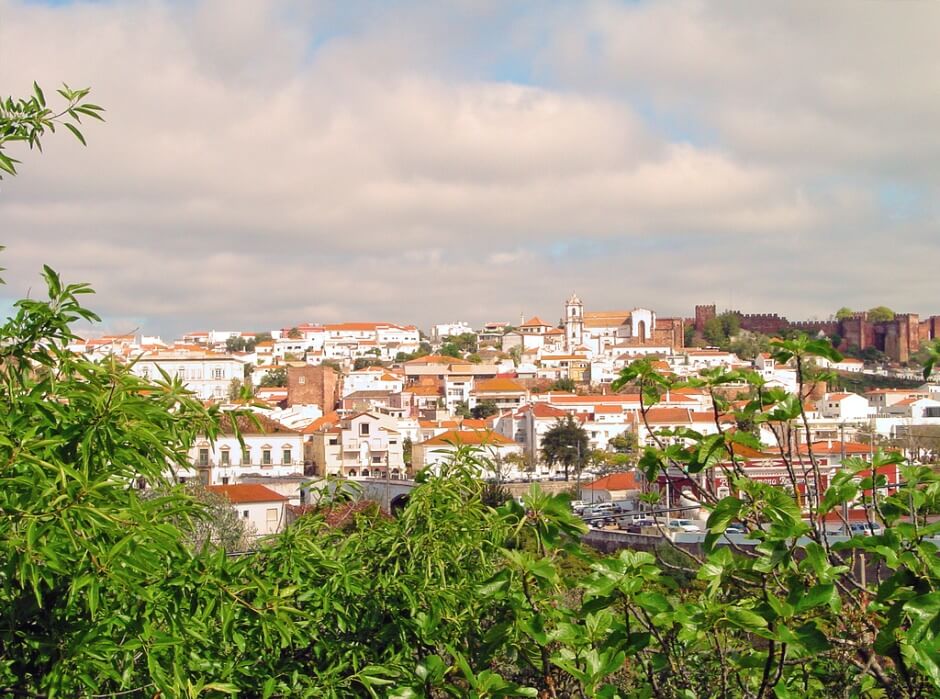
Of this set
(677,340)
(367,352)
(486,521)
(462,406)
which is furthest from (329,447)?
(677,340)

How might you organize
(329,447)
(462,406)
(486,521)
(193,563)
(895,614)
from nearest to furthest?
(895,614)
(193,563)
(486,521)
(329,447)
(462,406)

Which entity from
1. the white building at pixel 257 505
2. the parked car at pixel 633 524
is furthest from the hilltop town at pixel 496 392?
the parked car at pixel 633 524

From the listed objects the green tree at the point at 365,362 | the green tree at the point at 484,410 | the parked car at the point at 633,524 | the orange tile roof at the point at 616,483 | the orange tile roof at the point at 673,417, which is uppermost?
the green tree at the point at 365,362

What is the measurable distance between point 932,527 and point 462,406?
59023mm

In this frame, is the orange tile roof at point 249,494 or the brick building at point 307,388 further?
the brick building at point 307,388

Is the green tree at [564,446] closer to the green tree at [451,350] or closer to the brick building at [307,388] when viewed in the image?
the brick building at [307,388]

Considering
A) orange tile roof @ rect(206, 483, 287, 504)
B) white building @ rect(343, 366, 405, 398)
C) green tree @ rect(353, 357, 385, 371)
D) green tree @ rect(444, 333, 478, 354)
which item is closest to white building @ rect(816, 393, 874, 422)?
white building @ rect(343, 366, 405, 398)

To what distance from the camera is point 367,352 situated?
A: 9300 centimetres

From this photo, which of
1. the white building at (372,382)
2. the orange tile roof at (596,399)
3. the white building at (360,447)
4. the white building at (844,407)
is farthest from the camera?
the white building at (372,382)

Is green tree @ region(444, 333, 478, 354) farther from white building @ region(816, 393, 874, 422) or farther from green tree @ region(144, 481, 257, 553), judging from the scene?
green tree @ region(144, 481, 257, 553)

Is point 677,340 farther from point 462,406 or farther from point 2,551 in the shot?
point 2,551

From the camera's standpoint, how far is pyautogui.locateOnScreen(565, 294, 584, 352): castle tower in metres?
95.9

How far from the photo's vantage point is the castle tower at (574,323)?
95875mm

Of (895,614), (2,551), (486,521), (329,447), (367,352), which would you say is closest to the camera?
(895,614)
